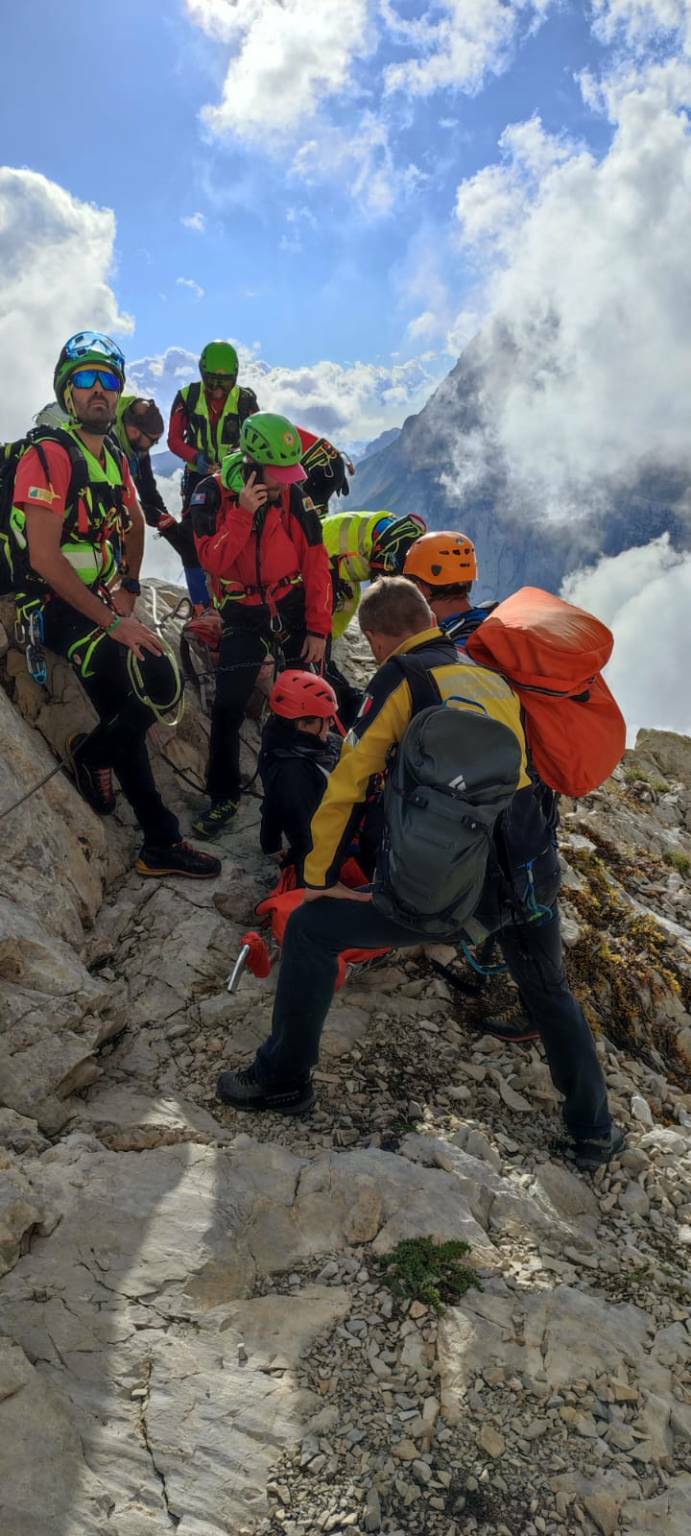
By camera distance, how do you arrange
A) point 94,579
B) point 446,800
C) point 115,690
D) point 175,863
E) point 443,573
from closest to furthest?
point 446,800 → point 443,573 → point 115,690 → point 94,579 → point 175,863

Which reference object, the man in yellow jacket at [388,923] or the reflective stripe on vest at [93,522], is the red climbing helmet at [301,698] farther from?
the man in yellow jacket at [388,923]

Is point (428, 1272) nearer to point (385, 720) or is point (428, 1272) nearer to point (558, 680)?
point (385, 720)

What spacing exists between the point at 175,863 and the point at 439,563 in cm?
356

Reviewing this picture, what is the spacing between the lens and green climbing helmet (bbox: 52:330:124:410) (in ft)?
23.6

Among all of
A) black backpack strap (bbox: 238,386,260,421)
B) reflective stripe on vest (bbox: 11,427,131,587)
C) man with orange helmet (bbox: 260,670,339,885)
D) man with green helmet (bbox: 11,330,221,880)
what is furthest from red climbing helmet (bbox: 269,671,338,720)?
black backpack strap (bbox: 238,386,260,421)

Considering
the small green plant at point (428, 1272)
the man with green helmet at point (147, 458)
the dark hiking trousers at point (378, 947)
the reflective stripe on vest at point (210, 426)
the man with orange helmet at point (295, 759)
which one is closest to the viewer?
the small green plant at point (428, 1272)

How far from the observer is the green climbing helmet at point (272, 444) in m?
8.23

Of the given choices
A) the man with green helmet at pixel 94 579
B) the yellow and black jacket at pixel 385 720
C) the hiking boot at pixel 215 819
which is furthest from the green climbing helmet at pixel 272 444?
the yellow and black jacket at pixel 385 720

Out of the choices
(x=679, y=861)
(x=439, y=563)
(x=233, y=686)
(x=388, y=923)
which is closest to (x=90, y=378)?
(x=233, y=686)

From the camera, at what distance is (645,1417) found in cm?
378

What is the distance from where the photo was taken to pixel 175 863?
7875mm

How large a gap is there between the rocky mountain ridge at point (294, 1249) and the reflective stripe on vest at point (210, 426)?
5132mm

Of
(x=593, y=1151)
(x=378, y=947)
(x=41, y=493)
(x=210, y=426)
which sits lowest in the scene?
(x=593, y=1151)

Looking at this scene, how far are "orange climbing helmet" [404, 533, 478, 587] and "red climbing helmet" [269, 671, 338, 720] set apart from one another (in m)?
1.44
